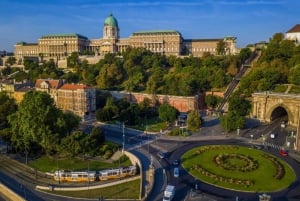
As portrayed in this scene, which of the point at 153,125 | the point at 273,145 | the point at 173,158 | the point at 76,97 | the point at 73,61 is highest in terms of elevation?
the point at 73,61

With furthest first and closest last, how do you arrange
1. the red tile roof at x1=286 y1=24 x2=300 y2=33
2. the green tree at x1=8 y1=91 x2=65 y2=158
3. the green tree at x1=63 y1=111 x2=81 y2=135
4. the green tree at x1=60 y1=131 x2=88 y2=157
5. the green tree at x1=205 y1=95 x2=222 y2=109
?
the red tile roof at x1=286 y1=24 x2=300 y2=33
the green tree at x1=205 y1=95 x2=222 y2=109
the green tree at x1=63 y1=111 x2=81 y2=135
the green tree at x1=8 y1=91 x2=65 y2=158
the green tree at x1=60 y1=131 x2=88 y2=157

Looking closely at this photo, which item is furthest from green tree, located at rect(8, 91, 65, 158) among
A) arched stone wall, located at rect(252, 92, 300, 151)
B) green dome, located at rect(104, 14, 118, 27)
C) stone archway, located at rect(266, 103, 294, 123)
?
green dome, located at rect(104, 14, 118, 27)

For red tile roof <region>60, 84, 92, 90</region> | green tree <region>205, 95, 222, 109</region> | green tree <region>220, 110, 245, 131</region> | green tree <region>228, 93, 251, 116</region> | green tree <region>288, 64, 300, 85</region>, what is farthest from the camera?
green tree <region>205, 95, 222, 109</region>

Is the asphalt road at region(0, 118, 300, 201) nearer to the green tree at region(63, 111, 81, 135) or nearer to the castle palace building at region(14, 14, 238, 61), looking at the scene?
the green tree at region(63, 111, 81, 135)

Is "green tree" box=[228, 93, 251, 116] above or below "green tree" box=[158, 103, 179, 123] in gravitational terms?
above

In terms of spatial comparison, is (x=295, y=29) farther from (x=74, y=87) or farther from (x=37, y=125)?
(x=37, y=125)

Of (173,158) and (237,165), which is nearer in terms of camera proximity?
(237,165)

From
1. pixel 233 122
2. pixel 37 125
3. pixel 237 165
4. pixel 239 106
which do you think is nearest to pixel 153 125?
pixel 233 122
